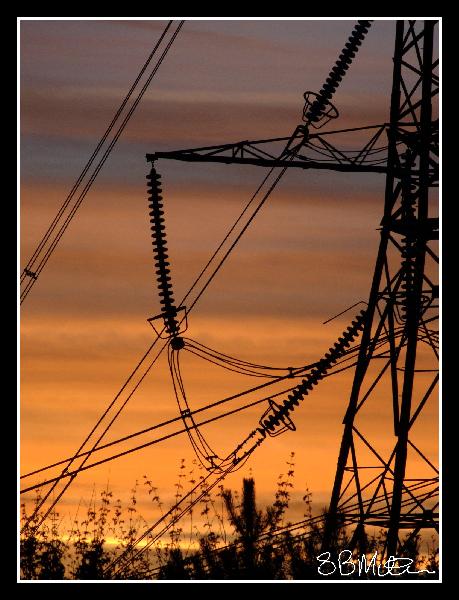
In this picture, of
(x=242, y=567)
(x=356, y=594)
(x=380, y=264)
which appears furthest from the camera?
(x=380, y=264)

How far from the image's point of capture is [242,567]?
26.4 m

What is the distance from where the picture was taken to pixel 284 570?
26484mm

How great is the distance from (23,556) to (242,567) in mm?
3494

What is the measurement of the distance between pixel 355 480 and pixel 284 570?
3.48m
